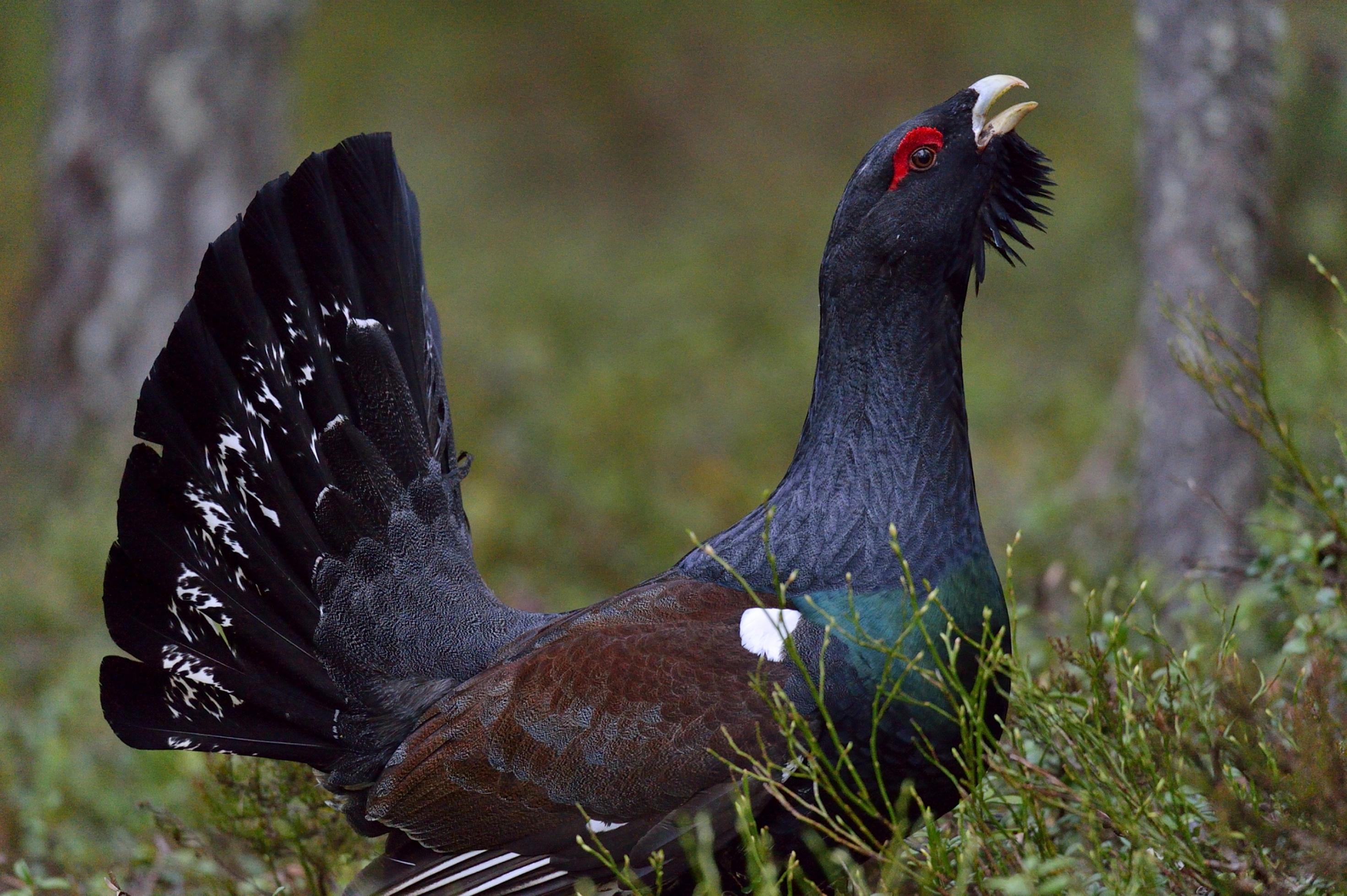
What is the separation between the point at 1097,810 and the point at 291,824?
1903mm

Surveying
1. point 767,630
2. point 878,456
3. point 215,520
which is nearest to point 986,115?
point 878,456

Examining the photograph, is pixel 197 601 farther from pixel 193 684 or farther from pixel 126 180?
pixel 126 180

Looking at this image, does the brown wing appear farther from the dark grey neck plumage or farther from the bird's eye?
the bird's eye

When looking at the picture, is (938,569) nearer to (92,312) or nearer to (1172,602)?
(1172,602)

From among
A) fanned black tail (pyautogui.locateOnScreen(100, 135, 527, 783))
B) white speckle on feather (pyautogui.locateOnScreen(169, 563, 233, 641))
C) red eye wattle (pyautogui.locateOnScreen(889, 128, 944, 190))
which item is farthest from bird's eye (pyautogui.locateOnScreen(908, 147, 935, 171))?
white speckle on feather (pyautogui.locateOnScreen(169, 563, 233, 641))

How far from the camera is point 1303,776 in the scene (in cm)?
193

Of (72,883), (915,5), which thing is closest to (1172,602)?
(72,883)

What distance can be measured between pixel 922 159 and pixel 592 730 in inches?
52.6

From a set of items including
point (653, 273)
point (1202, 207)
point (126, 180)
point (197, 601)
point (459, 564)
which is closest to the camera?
point (197, 601)

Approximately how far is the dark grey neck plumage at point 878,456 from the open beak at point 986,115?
0.31 meters

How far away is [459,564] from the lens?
125 inches

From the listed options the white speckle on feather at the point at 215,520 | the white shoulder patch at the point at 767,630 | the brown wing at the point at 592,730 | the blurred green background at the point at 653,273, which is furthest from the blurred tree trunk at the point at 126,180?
the white shoulder patch at the point at 767,630

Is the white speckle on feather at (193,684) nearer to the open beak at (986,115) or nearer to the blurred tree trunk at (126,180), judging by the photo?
the open beak at (986,115)

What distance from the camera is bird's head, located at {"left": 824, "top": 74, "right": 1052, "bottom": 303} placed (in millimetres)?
2662
